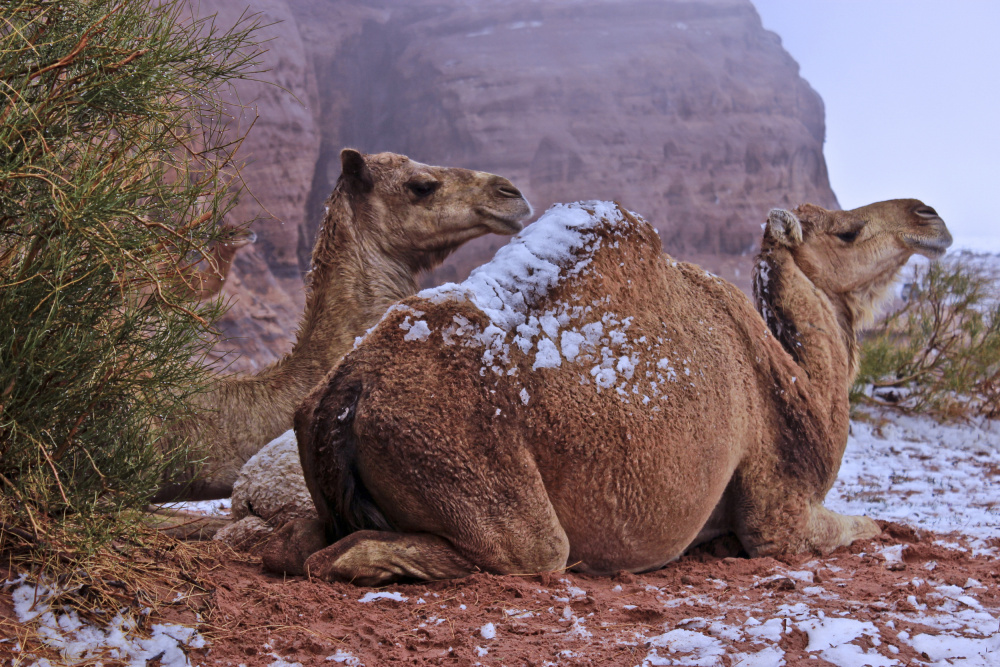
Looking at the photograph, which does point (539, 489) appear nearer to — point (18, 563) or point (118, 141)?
point (18, 563)

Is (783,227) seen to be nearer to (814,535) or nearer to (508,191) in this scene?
(814,535)

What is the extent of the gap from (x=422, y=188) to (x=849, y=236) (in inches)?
101

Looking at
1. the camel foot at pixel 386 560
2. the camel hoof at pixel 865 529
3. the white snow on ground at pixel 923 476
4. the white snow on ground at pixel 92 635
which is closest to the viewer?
the white snow on ground at pixel 92 635

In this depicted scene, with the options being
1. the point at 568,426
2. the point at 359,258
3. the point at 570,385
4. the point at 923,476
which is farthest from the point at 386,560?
the point at 923,476

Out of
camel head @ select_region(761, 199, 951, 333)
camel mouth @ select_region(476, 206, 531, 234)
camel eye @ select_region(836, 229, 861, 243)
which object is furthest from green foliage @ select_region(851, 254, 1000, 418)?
camel mouth @ select_region(476, 206, 531, 234)

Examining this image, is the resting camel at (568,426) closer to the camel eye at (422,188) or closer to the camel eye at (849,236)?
the camel eye at (849,236)

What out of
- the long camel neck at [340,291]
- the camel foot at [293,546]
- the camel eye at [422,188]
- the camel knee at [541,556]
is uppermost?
the camel eye at [422,188]

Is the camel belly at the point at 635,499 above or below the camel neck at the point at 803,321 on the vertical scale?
below

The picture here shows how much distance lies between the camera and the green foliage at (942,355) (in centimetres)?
995

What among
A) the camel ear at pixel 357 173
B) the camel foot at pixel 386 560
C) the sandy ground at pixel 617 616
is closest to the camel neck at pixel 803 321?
the sandy ground at pixel 617 616

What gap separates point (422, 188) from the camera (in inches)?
210

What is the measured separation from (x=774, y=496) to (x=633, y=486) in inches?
32.0

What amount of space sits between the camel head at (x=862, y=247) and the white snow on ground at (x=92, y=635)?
332 centimetres

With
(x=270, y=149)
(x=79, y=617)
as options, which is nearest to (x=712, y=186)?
(x=270, y=149)
